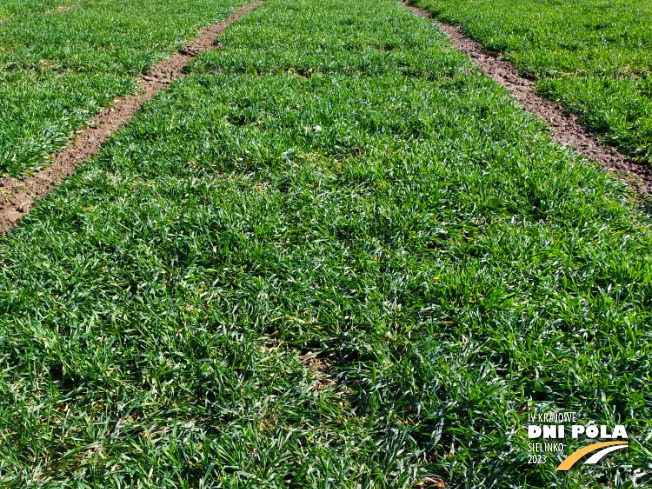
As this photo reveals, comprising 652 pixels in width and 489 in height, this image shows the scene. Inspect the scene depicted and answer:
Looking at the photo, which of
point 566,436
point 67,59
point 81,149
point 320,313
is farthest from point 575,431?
point 67,59

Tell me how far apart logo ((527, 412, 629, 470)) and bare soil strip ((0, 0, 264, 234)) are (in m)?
4.07

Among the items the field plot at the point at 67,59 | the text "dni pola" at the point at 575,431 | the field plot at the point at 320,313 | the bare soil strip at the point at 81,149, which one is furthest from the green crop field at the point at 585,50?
the field plot at the point at 67,59

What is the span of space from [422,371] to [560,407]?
0.67 m

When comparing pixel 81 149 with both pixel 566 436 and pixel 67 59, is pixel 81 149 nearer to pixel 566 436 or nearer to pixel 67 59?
pixel 67 59

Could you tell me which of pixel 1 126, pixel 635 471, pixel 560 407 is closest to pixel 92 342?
pixel 560 407

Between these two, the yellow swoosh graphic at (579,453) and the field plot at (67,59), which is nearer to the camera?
the yellow swoosh graphic at (579,453)

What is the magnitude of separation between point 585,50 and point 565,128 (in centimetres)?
391

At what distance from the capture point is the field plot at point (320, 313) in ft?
5.66

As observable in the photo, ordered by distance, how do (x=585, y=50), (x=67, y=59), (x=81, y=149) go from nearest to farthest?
(x=81, y=149) → (x=67, y=59) → (x=585, y=50)

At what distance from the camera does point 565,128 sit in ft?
16.2

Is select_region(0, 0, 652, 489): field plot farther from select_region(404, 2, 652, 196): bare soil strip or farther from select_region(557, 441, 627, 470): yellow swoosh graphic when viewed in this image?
select_region(404, 2, 652, 196): bare soil strip

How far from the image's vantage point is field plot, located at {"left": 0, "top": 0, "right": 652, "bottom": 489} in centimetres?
173

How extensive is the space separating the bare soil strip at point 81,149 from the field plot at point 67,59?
12 cm

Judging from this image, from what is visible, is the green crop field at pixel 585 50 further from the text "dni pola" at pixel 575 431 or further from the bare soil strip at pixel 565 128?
the text "dni pola" at pixel 575 431
